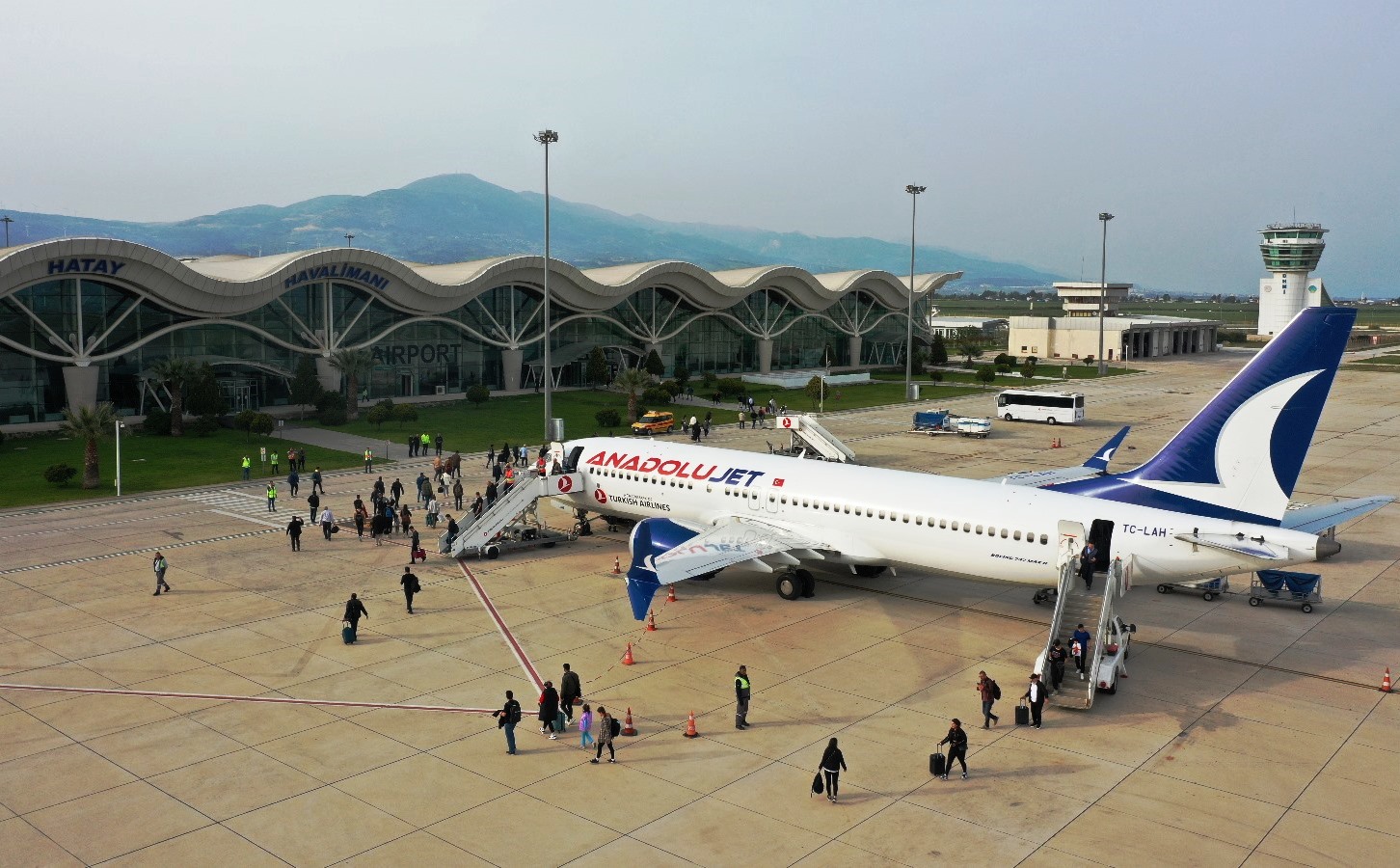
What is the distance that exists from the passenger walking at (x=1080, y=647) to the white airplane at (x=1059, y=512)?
3149 mm

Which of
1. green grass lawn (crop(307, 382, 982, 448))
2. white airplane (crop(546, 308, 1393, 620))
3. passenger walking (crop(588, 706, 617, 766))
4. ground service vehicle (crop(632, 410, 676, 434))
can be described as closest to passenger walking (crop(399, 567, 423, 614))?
white airplane (crop(546, 308, 1393, 620))

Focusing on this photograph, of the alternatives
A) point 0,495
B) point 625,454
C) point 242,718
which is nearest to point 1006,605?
point 625,454

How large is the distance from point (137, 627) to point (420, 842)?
16632 millimetres

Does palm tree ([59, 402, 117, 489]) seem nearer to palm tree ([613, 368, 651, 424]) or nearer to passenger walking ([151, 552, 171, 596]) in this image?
passenger walking ([151, 552, 171, 596])

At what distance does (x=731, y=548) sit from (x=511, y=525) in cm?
1154

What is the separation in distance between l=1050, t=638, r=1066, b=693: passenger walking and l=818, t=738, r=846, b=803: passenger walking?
7.40m

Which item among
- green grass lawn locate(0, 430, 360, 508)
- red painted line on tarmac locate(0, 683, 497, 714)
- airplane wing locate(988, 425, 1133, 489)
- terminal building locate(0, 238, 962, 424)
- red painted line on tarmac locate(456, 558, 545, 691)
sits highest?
terminal building locate(0, 238, 962, 424)

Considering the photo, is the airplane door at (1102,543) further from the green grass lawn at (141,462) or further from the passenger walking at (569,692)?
the green grass lawn at (141,462)

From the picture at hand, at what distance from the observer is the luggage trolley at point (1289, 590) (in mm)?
33031

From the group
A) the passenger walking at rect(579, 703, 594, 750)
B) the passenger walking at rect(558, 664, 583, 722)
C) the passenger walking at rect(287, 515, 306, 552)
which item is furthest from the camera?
the passenger walking at rect(287, 515, 306, 552)

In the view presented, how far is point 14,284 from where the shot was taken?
6475cm

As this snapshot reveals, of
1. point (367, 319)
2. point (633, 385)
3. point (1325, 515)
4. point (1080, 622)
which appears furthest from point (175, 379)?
point (1325, 515)

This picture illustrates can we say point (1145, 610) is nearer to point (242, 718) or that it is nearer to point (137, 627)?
point (242, 718)

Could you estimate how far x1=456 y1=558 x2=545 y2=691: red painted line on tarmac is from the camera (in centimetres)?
2703
